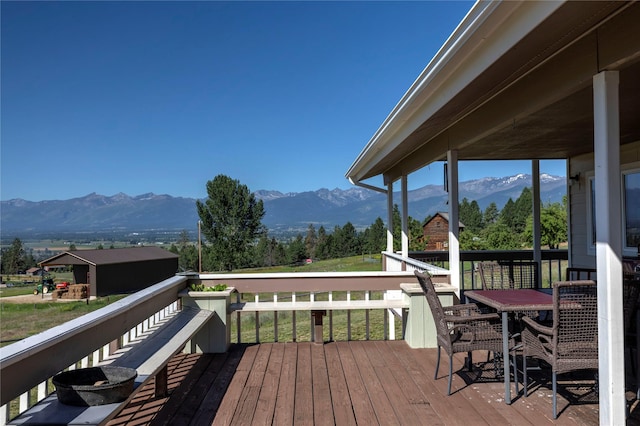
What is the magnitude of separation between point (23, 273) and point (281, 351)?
217 ft

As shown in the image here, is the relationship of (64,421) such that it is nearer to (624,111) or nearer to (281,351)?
(281,351)

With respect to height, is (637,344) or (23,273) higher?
(637,344)

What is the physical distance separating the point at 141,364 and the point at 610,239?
278 cm

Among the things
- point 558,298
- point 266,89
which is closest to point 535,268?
point 558,298

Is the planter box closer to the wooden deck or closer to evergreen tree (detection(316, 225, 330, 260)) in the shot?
the wooden deck

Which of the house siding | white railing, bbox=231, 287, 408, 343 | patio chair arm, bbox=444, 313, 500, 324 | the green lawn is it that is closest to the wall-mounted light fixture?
the house siding

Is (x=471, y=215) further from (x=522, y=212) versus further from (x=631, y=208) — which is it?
(x=631, y=208)

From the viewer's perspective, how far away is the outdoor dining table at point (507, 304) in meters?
3.19

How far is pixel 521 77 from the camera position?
337cm

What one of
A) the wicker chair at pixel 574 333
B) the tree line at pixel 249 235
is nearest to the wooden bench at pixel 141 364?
the wicker chair at pixel 574 333

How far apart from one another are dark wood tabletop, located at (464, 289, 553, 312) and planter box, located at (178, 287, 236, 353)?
2454 mm

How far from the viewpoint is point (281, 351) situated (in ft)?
15.5

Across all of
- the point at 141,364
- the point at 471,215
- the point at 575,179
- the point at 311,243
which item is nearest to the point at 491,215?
the point at 471,215

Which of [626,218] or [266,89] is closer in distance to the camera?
[626,218]
